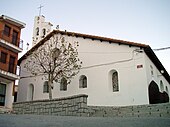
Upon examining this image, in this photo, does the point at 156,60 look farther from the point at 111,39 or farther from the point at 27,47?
the point at 27,47

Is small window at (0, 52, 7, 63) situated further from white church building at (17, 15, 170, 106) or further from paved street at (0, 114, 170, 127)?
paved street at (0, 114, 170, 127)

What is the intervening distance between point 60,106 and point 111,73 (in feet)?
25.0

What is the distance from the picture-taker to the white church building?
58.0 ft

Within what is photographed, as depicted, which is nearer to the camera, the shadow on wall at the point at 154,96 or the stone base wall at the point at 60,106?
the stone base wall at the point at 60,106

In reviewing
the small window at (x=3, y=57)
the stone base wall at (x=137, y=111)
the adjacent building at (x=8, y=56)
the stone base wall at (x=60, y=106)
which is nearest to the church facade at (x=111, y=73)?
the adjacent building at (x=8, y=56)

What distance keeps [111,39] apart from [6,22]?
1063cm

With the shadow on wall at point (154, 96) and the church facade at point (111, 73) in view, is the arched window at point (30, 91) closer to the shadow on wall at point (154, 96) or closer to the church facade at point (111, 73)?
the church facade at point (111, 73)

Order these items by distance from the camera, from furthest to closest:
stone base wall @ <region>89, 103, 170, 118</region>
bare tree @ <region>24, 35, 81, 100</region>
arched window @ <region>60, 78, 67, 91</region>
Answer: arched window @ <region>60, 78, 67, 91</region> → bare tree @ <region>24, 35, 81, 100</region> → stone base wall @ <region>89, 103, 170, 118</region>

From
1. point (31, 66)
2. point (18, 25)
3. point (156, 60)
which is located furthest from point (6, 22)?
point (156, 60)

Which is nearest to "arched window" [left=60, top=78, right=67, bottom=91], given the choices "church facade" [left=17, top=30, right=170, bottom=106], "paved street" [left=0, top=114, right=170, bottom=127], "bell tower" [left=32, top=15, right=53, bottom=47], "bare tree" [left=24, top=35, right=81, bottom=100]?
"church facade" [left=17, top=30, right=170, bottom=106]

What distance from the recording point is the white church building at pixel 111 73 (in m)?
17.7

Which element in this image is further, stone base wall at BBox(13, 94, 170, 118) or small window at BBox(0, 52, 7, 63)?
small window at BBox(0, 52, 7, 63)

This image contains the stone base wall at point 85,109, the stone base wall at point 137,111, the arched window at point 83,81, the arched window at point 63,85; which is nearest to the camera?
the stone base wall at point 137,111

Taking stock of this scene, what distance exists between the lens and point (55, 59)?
19.5m
